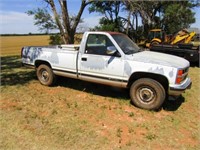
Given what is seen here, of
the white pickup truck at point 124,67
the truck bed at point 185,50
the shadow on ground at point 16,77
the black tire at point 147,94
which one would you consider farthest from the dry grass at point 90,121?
the truck bed at point 185,50

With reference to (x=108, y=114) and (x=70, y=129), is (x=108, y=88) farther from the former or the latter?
(x=70, y=129)

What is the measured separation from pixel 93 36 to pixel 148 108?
2.42 m

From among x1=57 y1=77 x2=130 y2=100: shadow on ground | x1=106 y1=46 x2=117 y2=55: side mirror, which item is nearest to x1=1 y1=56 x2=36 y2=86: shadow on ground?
x1=57 y1=77 x2=130 y2=100: shadow on ground

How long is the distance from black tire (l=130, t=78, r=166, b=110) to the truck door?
46cm

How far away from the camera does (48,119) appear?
4.57 m

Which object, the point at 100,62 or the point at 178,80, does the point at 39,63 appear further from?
the point at 178,80

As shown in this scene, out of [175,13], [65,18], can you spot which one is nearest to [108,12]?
[175,13]

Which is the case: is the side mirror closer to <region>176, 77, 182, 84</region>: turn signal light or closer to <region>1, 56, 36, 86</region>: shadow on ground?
<region>176, 77, 182, 84</region>: turn signal light

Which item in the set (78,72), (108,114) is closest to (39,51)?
(78,72)

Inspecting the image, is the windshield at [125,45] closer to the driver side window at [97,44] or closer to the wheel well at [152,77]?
the driver side window at [97,44]

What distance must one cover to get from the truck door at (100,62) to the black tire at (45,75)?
1.20 metres

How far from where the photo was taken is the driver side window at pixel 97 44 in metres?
5.54

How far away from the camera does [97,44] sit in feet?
19.1

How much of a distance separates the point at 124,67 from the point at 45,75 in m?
2.90
